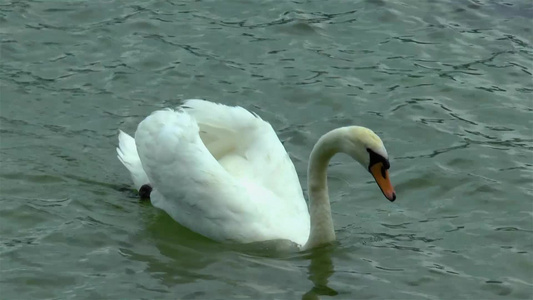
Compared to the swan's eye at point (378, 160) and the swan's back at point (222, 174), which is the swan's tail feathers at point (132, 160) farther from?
the swan's eye at point (378, 160)

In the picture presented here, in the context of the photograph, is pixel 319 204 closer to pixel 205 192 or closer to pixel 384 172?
pixel 384 172

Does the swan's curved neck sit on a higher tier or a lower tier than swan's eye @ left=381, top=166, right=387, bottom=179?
lower

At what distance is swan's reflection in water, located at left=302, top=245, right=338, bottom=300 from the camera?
26.3ft

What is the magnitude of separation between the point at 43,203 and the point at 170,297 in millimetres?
1860

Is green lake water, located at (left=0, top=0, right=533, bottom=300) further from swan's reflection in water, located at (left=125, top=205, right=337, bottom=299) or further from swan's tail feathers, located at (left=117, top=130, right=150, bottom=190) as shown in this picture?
swan's tail feathers, located at (left=117, top=130, right=150, bottom=190)

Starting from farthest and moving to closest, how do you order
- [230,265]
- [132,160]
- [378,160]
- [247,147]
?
[132,160] < [247,147] < [230,265] < [378,160]

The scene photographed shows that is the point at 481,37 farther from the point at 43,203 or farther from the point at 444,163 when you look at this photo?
the point at 43,203

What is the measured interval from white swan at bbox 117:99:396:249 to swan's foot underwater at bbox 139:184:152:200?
0.48 feet

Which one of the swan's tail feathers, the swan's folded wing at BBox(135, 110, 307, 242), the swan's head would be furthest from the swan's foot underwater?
the swan's head

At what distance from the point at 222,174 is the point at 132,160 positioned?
1393 millimetres

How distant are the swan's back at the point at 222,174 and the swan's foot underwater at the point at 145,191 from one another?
0.54 feet

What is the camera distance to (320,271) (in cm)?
830

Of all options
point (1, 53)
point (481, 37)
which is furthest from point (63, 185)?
point (481, 37)

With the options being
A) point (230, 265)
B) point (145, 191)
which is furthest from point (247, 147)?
point (230, 265)
